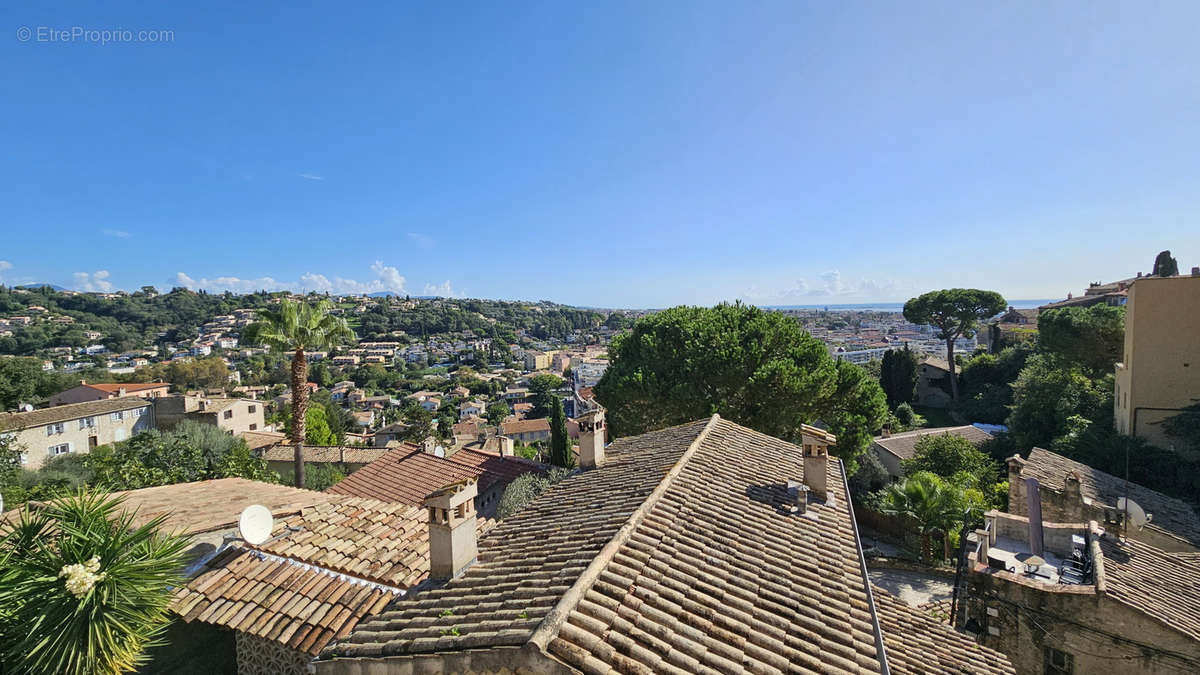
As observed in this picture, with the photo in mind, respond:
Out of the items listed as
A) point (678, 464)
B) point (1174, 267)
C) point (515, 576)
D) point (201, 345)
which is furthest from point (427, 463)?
point (201, 345)

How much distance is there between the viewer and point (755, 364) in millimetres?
18047

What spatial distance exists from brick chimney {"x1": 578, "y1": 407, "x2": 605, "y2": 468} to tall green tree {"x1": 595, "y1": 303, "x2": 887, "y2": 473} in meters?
8.05

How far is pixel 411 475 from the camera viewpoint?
1582 centimetres

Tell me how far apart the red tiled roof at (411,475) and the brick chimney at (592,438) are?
5.00m

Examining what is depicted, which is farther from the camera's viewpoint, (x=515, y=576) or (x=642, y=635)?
(x=515, y=576)

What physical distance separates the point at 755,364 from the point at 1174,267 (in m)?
39.9

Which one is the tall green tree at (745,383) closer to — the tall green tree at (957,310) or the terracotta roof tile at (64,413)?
the terracotta roof tile at (64,413)

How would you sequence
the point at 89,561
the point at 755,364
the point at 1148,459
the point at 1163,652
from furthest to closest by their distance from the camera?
1. the point at 1148,459
2. the point at 755,364
3. the point at 1163,652
4. the point at 89,561

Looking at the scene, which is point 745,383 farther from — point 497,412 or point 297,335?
point 497,412

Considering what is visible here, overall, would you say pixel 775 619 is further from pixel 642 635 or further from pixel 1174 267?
pixel 1174 267

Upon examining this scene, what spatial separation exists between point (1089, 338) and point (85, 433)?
66770mm

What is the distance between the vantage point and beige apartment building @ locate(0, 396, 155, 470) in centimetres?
3034

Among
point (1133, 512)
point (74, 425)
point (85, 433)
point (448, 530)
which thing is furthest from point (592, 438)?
point (85, 433)

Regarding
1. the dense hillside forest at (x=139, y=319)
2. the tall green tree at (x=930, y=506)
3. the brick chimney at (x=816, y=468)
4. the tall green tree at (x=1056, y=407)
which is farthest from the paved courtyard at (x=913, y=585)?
the dense hillside forest at (x=139, y=319)
